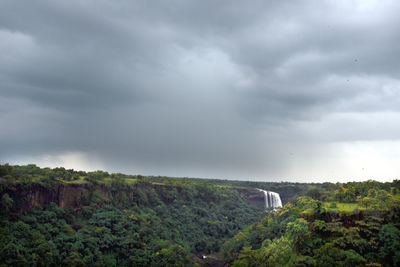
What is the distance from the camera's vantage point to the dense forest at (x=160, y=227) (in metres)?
32.5


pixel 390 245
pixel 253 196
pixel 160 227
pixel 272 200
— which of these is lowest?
pixel 160 227

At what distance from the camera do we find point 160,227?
192 ft

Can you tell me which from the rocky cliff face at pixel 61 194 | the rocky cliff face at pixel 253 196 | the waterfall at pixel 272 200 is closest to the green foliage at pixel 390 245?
the rocky cliff face at pixel 61 194

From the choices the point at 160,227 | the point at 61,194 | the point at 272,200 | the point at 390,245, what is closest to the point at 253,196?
the point at 272,200

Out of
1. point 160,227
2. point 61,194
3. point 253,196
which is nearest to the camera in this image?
point 61,194

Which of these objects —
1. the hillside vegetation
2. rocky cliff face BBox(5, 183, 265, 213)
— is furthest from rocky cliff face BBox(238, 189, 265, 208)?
the hillside vegetation

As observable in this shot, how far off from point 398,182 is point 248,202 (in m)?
57.8

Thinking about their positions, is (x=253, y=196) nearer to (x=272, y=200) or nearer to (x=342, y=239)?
(x=272, y=200)

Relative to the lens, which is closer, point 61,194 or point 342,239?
point 342,239

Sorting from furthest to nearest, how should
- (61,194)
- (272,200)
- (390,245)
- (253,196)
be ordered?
(272,200), (253,196), (61,194), (390,245)

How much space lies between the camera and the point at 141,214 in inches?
2354

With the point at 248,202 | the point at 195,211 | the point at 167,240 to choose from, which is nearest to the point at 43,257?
the point at 167,240

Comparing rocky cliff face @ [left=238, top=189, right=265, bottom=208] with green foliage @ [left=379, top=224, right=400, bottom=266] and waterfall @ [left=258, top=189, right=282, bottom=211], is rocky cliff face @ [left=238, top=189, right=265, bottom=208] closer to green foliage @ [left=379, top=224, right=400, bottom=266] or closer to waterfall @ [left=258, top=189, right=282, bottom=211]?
waterfall @ [left=258, top=189, right=282, bottom=211]

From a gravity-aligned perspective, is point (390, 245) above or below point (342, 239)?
below
